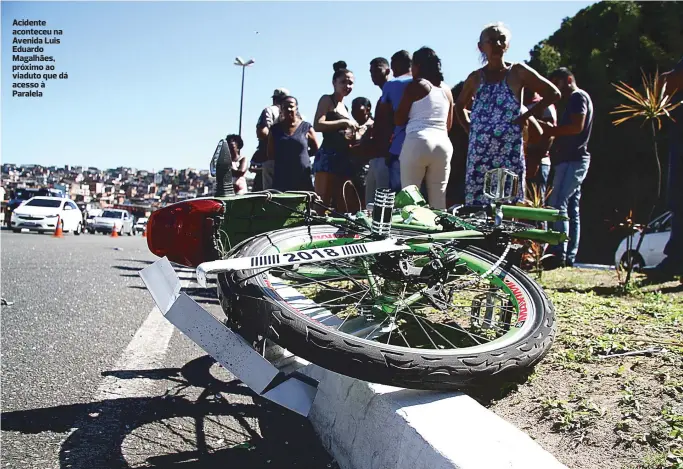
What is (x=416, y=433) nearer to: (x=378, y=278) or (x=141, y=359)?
(x=378, y=278)

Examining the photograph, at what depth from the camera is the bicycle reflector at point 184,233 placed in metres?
2.71

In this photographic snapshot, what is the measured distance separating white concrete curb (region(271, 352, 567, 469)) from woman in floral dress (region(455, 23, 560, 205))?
2.87 metres

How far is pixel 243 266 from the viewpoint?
84.4 inches

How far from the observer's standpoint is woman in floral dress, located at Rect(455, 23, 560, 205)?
4.70 metres

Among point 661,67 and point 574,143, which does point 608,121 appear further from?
point 574,143

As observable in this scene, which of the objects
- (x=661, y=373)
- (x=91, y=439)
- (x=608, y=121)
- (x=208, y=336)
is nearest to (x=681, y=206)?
(x=661, y=373)

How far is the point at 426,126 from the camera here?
4.83 metres

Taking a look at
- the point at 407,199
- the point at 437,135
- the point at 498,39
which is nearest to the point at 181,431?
the point at 407,199

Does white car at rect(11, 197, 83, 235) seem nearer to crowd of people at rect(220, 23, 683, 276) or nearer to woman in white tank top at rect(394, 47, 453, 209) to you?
crowd of people at rect(220, 23, 683, 276)

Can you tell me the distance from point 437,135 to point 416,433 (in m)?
3.42

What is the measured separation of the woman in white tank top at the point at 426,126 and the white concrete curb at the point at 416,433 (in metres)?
2.65

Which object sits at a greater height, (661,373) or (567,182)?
(567,182)

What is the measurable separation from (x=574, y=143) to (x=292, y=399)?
4.81m

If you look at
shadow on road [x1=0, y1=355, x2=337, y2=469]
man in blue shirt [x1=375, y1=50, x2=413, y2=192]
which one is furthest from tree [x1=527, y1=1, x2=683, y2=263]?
shadow on road [x1=0, y1=355, x2=337, y2=469]
